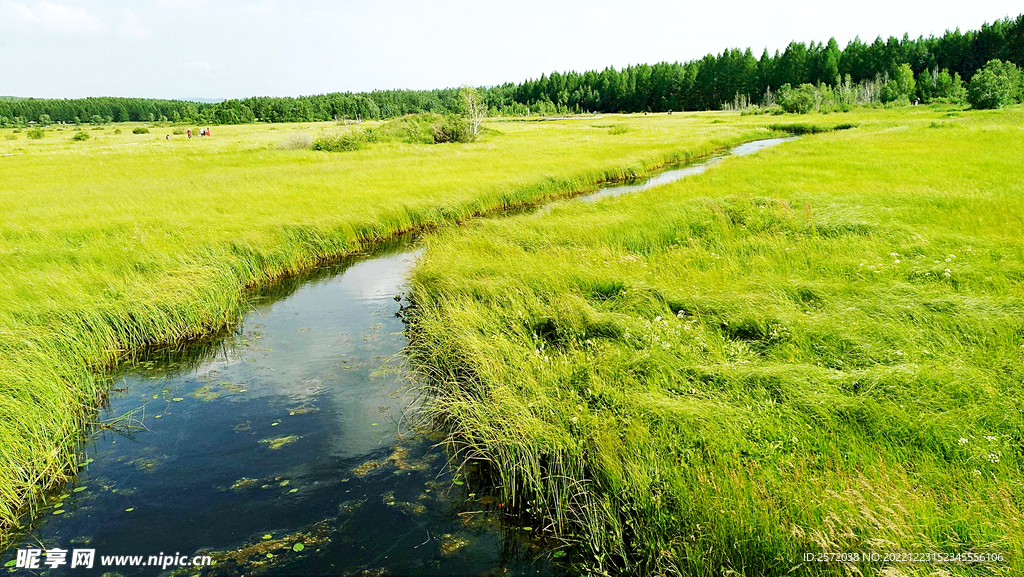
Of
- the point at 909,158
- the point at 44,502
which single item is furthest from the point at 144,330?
the point at 909,158

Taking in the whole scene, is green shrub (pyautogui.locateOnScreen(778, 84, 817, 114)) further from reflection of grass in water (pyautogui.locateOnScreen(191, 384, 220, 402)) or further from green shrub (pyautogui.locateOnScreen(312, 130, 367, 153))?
reflection of grass in water (pyautogui.locateOnScreen(191, 384, 220, 402))

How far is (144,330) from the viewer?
11031 mm

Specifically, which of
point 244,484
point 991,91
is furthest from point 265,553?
point 991,91

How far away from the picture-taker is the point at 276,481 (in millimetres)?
6980

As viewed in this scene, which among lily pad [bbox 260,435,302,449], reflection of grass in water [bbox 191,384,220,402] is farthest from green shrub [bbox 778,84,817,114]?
lily pad [bbox 260,435,302,449]

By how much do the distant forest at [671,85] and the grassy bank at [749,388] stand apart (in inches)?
3411

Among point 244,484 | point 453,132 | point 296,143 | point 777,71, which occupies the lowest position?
point 244,484

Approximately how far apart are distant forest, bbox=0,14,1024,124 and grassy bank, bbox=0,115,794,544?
65.0 metres

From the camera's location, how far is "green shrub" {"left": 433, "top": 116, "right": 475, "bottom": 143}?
184 feet

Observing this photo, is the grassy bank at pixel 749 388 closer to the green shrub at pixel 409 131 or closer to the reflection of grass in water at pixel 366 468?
the reflection of grass in water at pixel 366 468

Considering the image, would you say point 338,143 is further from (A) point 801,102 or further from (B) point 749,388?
(A) point 801,102

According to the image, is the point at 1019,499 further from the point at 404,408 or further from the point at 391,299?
the point at 391,299

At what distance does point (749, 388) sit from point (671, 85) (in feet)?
486

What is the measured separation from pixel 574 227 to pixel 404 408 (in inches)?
366
